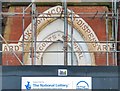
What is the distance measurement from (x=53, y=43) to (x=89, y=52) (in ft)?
3.68

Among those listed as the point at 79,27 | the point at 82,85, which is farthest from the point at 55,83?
the point at 79,27

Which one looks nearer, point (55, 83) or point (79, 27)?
point (55, 83)

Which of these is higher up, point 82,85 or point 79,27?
point 79,27

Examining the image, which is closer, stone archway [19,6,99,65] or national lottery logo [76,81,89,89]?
national lottery logo [76,81,89,89]

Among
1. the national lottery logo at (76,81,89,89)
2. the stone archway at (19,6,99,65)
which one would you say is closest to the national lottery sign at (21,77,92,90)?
the national lottery logo at (76,81,89,89)

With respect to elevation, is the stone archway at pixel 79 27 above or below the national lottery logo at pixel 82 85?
above

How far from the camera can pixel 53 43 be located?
14.2 metres

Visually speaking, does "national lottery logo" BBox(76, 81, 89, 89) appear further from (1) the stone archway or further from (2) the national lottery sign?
(1) the stone archway

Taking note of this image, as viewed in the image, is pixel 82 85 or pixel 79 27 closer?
pixel 82 85

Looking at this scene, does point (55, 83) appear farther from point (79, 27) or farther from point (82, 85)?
point (79, 27)

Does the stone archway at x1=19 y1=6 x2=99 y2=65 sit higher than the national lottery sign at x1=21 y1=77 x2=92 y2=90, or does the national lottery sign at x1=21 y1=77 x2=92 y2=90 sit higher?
the stone archway at x1=19 y1=6 x2=99 y2=65

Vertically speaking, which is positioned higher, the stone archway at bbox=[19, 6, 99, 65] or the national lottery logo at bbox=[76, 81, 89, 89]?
the stone archway at bbox=[19, 6, 99, 65]

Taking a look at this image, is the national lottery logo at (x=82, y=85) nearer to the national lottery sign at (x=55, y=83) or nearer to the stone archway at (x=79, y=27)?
the national lottery sign at (x=55, y=83)

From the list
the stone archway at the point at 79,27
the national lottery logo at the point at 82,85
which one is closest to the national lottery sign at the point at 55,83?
the national lottery logo at the point at 82,85
